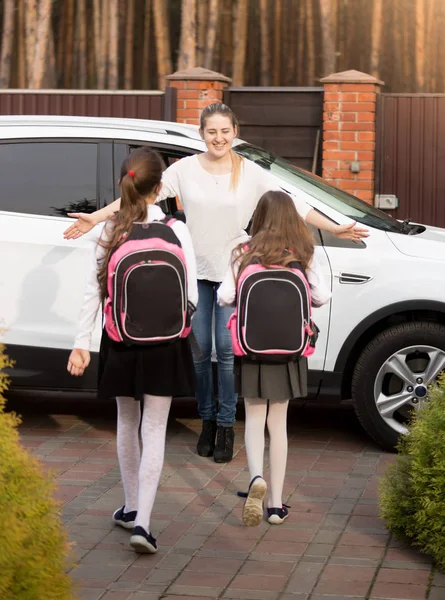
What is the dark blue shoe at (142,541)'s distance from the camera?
5.30 metres

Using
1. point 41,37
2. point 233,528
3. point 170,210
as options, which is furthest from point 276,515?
point 41,37

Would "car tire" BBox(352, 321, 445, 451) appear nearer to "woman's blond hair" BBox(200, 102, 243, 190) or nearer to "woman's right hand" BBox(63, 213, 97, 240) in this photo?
"woman's blond hair" BBox(200, 102, 243, 190)

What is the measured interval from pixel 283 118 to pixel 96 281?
777cm

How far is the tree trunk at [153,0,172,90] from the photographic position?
14.8m

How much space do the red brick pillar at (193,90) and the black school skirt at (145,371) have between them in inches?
296

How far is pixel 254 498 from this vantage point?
5809mm

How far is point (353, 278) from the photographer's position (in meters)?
7.17

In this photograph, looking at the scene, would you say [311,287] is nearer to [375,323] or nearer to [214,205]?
[214,205]

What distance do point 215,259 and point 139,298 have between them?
4.99 feet

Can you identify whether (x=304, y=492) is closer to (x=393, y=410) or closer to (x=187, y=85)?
(x=393, y=410)

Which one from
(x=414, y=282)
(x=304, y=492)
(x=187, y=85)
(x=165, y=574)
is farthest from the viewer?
(x=187, y=85)

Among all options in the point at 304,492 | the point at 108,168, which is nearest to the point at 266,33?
the point at 108,168

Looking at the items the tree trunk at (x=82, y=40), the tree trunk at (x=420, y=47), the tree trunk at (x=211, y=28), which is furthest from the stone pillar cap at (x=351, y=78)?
the tree trunk at (x=82, y=40)

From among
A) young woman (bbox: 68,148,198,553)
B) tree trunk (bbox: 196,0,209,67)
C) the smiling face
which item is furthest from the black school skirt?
tree trunk (bbox: 196,0,209,67)
